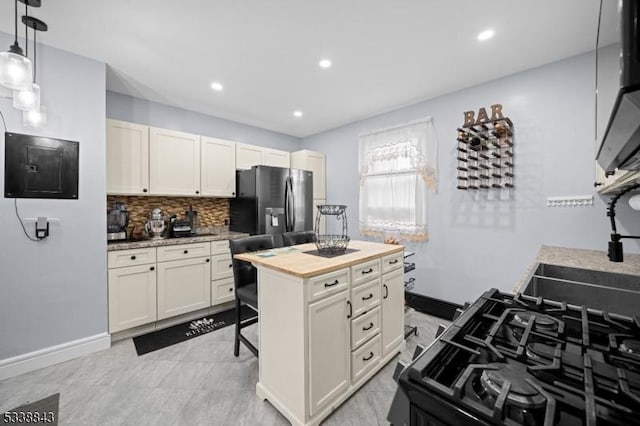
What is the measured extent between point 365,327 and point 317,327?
52cm

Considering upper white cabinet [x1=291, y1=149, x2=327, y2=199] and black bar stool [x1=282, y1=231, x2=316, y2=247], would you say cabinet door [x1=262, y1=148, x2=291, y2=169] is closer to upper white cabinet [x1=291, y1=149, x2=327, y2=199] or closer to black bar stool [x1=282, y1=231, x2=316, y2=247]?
upper white cabinet [x1=291, y1=149, x2=327, y2=199]

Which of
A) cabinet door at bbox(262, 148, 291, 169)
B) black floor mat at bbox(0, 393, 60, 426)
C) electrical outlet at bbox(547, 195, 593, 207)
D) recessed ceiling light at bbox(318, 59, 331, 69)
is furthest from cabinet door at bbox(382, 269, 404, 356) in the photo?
cabinet door at bbox(262, 148, 291, 169)

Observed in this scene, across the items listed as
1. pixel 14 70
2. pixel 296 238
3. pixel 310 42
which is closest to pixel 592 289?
pixel 296 238

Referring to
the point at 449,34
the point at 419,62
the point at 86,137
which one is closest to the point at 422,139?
the point at 419,62

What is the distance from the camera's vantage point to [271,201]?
11.5 feet

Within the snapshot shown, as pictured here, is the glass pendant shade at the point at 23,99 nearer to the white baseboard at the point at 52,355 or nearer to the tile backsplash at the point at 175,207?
the tile backsplash at the point at 175,207

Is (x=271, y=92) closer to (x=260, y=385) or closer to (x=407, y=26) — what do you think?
(x=407, y=26)

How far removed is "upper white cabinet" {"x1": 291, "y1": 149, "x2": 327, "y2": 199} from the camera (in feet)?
14.1

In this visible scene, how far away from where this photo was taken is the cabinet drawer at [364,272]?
69.8 inches

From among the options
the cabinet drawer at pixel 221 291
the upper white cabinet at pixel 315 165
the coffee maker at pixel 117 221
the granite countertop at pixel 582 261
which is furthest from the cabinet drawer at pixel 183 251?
the granite countertop at pixel 582 261

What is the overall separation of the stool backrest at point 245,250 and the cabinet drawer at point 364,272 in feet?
3.24

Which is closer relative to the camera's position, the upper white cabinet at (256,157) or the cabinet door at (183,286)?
the cabinet door at (183,286)

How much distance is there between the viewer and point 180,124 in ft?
11.5

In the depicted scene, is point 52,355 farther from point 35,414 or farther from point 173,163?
→ point 173,163
